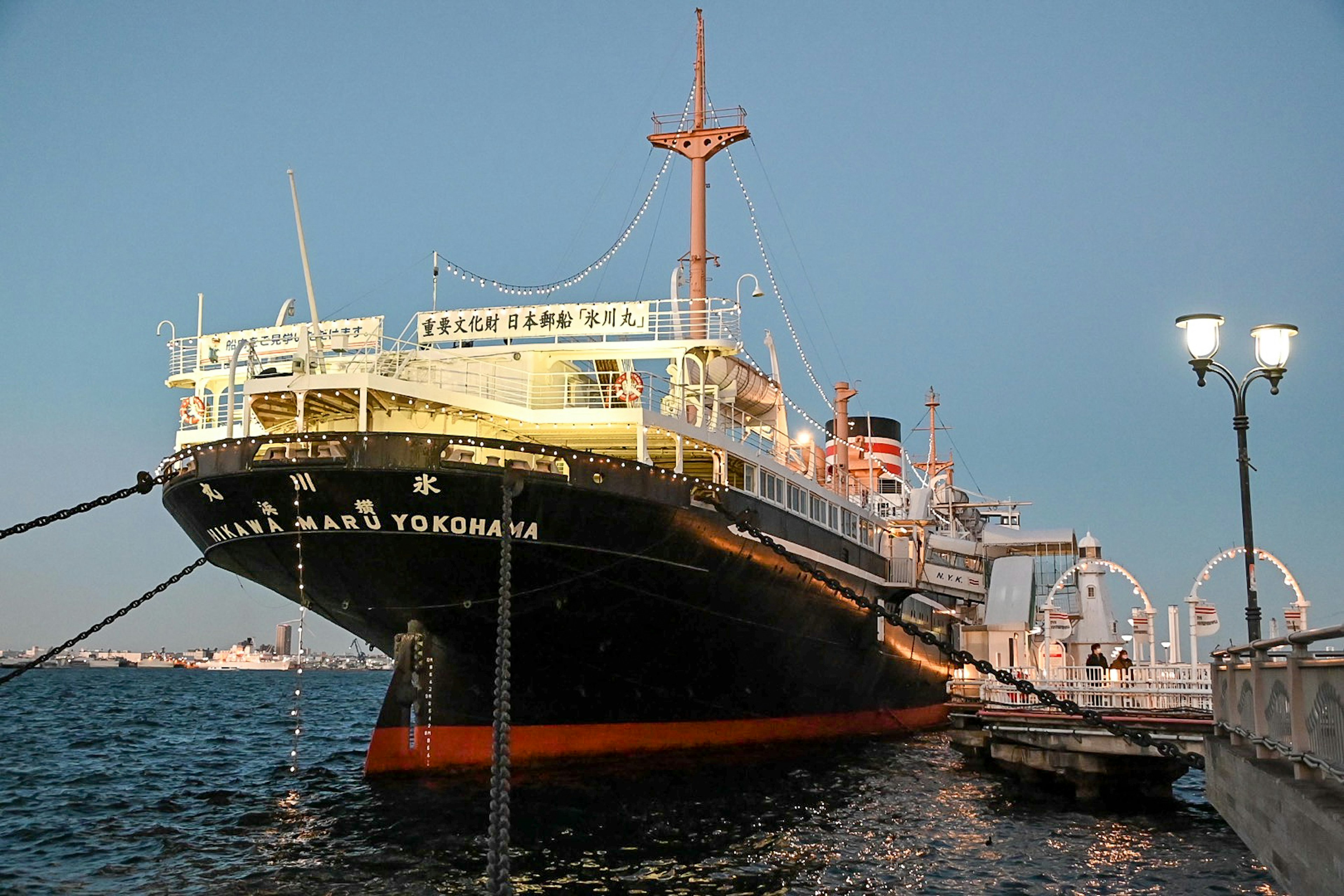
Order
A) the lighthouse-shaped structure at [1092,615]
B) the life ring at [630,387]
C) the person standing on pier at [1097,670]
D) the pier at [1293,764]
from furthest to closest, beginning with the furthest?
the lighthouse-shaped structure at [1092,615] < the person standing on pier at [1097,670] < the life ring at [630,387] < the pier at [1293,764]

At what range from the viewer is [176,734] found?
33688 millimetres

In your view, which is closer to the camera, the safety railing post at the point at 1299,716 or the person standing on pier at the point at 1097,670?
the safety railing post at the point at 1299,716

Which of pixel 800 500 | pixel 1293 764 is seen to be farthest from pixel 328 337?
pixel 1293 764

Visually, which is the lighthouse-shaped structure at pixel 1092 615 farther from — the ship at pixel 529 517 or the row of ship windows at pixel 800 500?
→ the ship at pixel 529 517

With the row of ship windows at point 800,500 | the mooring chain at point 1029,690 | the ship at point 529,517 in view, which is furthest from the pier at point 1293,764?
the row of ship windows at point 800,500

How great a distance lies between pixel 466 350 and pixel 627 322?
3124 mm

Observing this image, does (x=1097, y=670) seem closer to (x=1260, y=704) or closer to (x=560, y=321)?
(x=560, y=321)

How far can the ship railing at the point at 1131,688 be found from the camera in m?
19.6

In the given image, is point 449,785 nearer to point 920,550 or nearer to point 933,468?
point 920,550

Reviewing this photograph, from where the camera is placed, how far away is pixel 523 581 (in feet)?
59.2

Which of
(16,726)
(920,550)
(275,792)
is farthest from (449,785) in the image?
(16,726)

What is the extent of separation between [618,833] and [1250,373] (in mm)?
9547

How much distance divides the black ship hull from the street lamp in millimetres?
8808

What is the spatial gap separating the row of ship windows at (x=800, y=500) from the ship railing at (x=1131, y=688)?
567 cm
